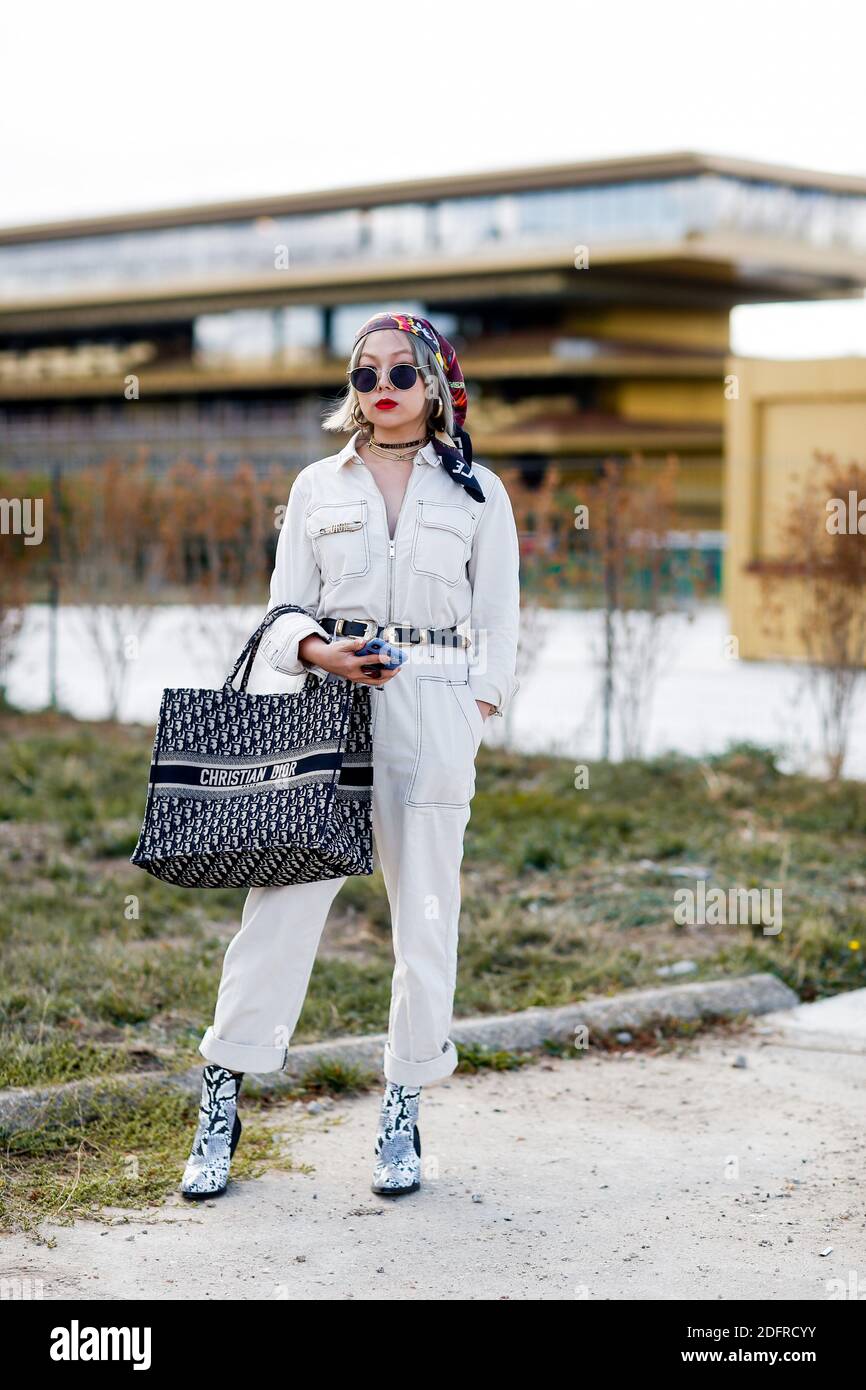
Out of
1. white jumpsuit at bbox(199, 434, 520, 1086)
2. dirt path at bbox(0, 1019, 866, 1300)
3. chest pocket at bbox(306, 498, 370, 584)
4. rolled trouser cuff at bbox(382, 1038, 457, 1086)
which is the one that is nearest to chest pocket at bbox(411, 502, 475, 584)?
white jumpsuit at bbox(199, 434, 520, 1086)

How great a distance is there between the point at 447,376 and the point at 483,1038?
2.18 meters

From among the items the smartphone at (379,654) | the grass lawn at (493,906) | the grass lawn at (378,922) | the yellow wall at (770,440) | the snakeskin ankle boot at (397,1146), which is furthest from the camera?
the yellow wall at (770,440)

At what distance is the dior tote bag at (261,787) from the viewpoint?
3.71m

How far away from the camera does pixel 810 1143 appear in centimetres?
441

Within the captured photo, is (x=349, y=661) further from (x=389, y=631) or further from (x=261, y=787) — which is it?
(x=261, y=787)

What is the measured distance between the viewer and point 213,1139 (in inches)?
155

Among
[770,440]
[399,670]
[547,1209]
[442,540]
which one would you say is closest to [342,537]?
[442,540]

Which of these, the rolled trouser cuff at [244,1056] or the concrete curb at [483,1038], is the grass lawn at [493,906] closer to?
the concrete curb at [483,1038]

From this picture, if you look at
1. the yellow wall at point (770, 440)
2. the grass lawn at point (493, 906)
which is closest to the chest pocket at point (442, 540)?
the grass lawn at point (493, 906)

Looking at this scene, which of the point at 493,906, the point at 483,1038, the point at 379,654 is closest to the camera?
the point at 379,654

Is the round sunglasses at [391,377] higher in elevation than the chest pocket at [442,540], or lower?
higher

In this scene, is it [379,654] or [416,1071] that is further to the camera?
[416,1071]

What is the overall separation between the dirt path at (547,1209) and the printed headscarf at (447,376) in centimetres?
170
